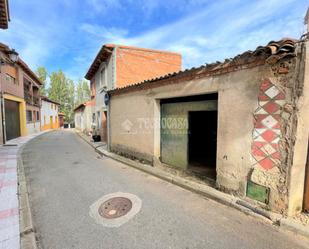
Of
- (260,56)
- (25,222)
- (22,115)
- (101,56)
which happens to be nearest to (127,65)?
(101,56)

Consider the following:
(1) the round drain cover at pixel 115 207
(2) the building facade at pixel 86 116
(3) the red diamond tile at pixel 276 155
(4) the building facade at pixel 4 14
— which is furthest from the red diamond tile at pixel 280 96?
(2) the building facade at pixel 86 116

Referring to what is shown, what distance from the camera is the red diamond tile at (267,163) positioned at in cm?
321

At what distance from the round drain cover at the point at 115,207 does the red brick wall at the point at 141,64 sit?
770 cm

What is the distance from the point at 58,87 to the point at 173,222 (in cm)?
4639

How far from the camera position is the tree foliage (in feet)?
134

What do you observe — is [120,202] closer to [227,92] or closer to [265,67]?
[227,92]

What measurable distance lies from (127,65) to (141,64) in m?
1.08

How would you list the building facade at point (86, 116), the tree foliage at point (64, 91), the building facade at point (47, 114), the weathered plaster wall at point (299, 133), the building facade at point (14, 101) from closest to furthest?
1. the weathered plaster wall at point (299, 133)
2. the building facade at point (14, 101)
3. the building facade at point (86, 116)
4. the building facade at point (47, 114)
5. the tree foliage at point (64, 91)

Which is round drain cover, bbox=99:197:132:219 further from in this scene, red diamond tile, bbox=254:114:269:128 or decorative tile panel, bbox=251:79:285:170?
red diamond tile, bbox=254:114:269:128

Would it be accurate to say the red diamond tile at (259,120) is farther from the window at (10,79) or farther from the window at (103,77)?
the window at (10,79)

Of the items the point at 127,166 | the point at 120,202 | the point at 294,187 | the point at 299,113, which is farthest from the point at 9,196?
the point at 299,113

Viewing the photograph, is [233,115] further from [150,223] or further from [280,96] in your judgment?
[150,223]

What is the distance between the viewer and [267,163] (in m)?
3.26

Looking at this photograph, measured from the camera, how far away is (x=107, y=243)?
259cm
